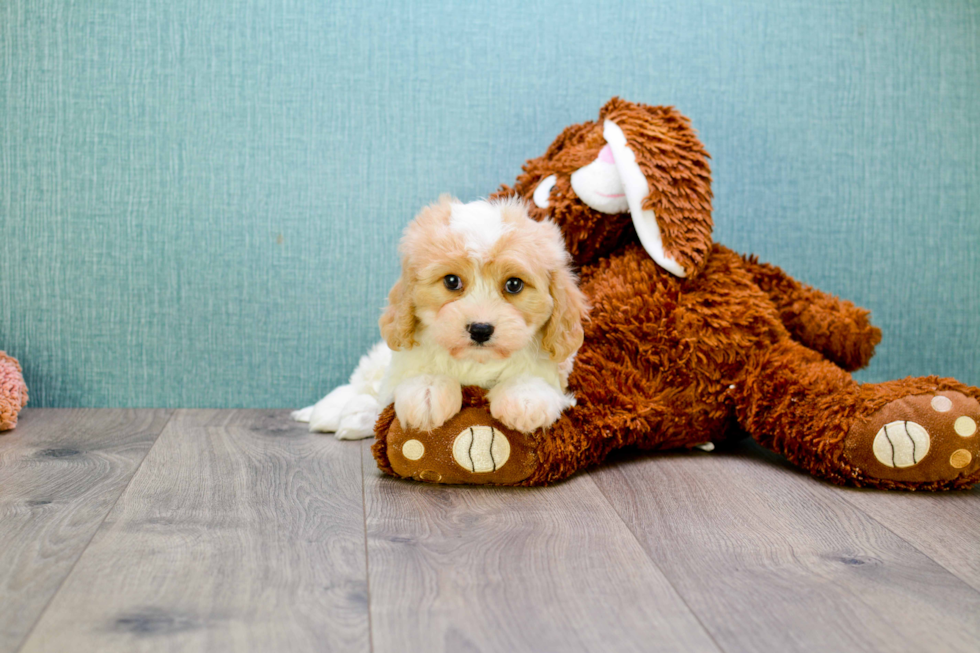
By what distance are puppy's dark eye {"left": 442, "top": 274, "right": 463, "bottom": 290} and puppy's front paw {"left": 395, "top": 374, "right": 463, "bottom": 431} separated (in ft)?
0.51

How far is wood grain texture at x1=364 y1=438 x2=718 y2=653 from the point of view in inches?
32.6

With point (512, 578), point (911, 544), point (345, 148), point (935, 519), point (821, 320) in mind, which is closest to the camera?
point (512, 578)

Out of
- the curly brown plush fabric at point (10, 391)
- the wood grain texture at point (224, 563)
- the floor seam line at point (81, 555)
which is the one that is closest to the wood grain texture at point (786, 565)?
the wood grain texture at point (224, 563)

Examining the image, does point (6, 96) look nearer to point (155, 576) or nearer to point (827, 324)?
point (155, 576)

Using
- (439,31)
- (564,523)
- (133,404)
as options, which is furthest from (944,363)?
(133,404)

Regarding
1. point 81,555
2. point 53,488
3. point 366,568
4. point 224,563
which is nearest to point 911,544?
point 366,568

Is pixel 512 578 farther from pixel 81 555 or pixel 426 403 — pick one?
pixel 81 555

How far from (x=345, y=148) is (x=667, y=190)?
75 cm

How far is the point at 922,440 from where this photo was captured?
4.23 ft

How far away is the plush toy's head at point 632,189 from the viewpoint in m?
1.49

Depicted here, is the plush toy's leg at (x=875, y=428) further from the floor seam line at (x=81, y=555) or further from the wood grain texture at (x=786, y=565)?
the floor seam line at (x=81, y=555)

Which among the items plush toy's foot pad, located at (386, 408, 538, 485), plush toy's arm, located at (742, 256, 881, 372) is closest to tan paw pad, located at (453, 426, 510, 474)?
plush toy's foot pad, located at (386, 408, 538, 485)

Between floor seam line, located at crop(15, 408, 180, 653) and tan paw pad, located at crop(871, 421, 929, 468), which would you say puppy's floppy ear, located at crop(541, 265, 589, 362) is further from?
floor seam line, located at crop(15, 408, 180, 653)

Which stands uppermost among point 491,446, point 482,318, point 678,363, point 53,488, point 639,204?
point 639,204
